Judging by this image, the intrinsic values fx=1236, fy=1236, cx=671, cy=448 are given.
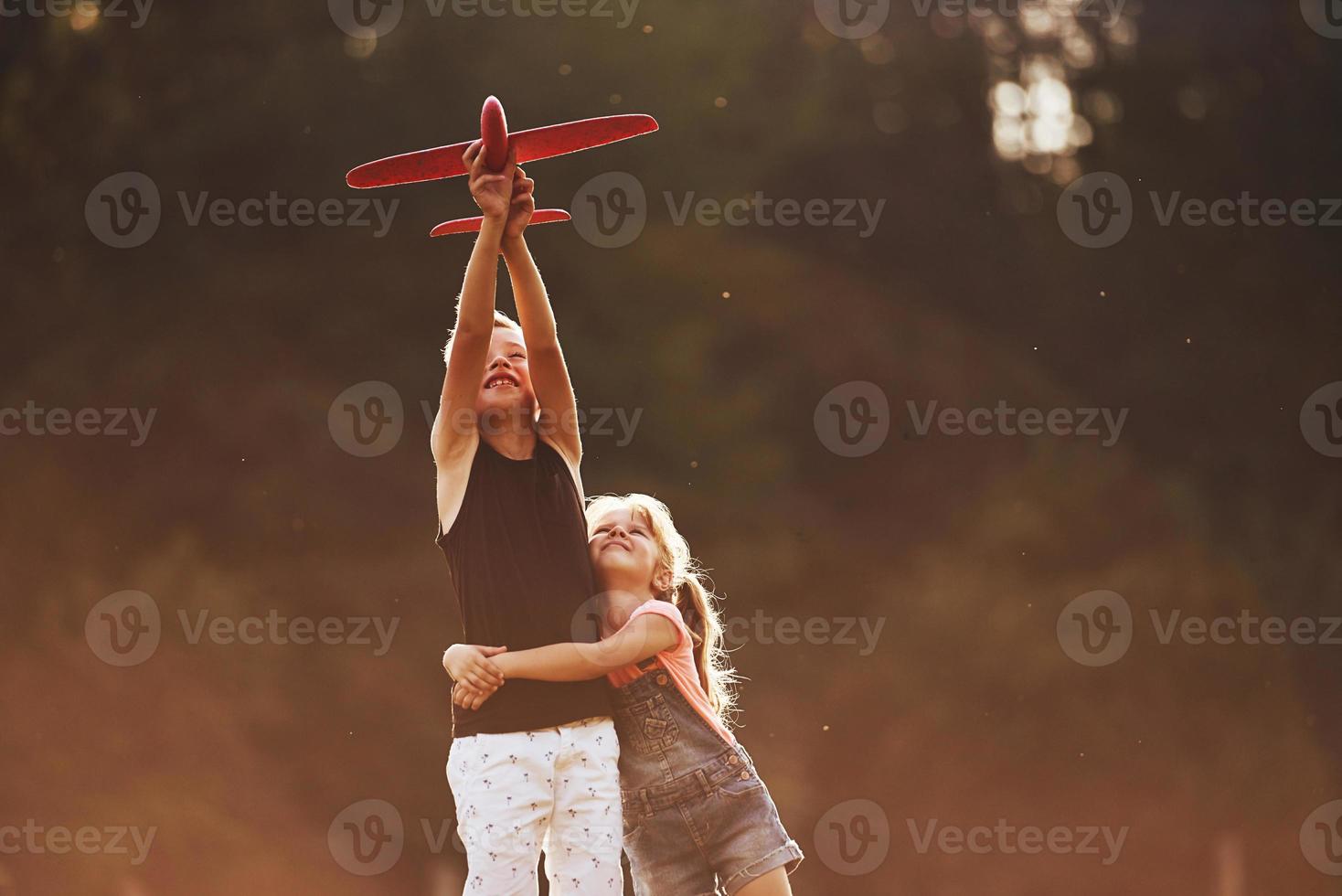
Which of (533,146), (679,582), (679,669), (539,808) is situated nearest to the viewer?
(539,808)

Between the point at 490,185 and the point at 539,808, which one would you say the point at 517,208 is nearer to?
the point at 490,185

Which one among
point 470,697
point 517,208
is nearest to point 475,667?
point 470,697

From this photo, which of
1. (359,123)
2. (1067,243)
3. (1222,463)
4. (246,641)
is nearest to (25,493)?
(246,641)

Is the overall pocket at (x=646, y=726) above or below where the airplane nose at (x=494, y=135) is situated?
below

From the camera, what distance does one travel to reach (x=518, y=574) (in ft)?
5.69

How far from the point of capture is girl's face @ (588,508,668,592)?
1890 mm

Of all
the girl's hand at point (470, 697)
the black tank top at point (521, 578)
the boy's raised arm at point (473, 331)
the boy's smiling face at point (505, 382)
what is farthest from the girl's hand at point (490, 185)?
the girl's hand at point (470, 697)

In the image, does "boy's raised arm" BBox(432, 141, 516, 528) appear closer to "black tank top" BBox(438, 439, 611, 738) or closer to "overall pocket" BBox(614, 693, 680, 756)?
"black tank top" BBox(438, 439, 611, 738)

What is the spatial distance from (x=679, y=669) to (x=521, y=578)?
0.31 metres

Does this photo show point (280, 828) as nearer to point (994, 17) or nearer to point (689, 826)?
point (689, 826)

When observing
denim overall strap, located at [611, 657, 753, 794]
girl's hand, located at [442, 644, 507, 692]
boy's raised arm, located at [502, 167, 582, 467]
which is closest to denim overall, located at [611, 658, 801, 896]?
denim overall strap, located at [611, 657, 753, 794]

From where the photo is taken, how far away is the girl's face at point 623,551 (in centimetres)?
189

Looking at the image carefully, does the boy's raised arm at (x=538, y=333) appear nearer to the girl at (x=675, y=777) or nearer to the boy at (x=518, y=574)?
the boy at (x=518, y=574)

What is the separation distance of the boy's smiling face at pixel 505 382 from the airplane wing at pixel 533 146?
26 centimetres
